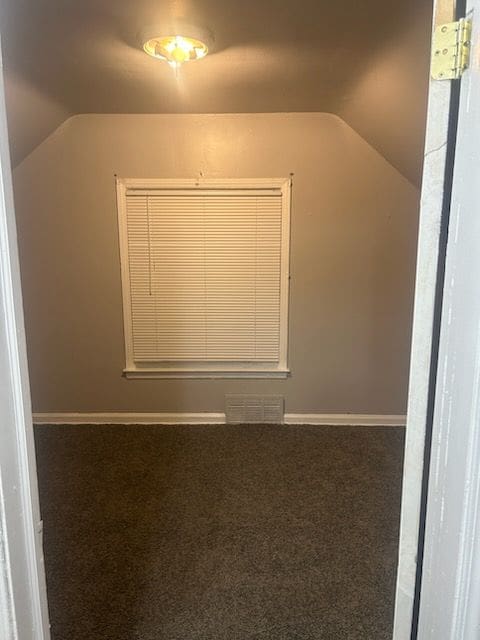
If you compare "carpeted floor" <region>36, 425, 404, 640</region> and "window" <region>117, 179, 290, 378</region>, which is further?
"window" <region>117, 179, 290, 378</region>

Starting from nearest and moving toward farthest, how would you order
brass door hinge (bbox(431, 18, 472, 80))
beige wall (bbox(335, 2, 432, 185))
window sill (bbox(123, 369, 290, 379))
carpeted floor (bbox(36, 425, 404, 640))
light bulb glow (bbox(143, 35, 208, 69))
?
brass door hinge (bbox(431, 18, 472, 80)) < beige wall (bbox(335, 2, 432, 185)) < carpeted floor (bbox(36, 425, 404, 640)) < light bulb glow (bbox(143, 35, 208, 69)) < window sill (bbox(123, 369, 290, 379))

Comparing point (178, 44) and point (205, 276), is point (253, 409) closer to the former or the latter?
point (205, 276)

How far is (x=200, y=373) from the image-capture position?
3352mm

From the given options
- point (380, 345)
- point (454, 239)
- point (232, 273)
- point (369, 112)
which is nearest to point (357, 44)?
point (369, 112)

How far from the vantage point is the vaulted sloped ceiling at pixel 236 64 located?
61.5 inches

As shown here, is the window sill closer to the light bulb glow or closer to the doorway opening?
the doorway opening

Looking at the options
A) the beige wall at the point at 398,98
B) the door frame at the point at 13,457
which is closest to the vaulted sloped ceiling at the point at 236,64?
the beige wall at the point at 398,98

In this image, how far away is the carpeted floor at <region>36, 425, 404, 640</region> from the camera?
5.47 feet

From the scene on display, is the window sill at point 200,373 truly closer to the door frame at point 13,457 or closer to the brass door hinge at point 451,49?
the door frame at point 13,457

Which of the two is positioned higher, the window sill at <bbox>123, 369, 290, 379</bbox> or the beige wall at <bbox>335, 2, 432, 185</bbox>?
the beige wall at <bbox>335, 2, 432, 185</bbox>

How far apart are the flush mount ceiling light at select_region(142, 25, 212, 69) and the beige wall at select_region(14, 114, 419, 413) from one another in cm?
109

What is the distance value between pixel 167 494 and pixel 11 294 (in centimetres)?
198

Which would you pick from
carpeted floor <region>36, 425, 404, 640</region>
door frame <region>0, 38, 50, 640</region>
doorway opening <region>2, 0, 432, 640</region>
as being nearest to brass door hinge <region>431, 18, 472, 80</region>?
door frame <region>0, 38, 50, 640</region>

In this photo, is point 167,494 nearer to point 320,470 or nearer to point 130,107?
point 320,470
